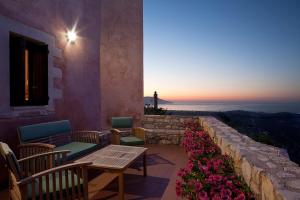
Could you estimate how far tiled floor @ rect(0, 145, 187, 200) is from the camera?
304cm

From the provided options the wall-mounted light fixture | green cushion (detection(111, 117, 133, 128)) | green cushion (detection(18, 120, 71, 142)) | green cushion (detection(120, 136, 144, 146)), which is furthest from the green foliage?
green cushion (detection(18, 120, 71, 142))

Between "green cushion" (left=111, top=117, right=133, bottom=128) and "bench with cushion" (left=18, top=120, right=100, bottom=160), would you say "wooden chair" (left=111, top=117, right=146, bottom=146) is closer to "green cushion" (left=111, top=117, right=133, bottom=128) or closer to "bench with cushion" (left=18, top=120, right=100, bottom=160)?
"green cushion" (left=111, top=117, right=133, bottom=128)

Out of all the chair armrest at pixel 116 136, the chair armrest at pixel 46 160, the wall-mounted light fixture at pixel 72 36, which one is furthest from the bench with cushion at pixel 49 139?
the wall-mounted light fixture at pixel 72 36

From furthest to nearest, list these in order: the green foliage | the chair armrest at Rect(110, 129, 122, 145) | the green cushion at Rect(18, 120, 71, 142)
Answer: the green foliage
the chair armrest at Rect(110, 129, 122, 145)
the green cushion at Rect(18, 120, 71, 142)

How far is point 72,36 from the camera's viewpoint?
4.92 meters

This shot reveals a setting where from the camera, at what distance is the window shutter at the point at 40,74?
4094 mm

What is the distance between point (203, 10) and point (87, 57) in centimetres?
474

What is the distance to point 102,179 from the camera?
142 inches

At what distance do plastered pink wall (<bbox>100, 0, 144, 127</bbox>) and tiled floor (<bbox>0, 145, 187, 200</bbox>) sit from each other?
9.37 feet

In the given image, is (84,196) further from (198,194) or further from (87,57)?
(87,57)

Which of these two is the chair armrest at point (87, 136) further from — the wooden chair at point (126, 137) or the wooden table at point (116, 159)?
the wooden table at point (116, 159)

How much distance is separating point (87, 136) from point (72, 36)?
2.28 metres

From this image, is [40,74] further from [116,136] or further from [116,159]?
[116,159]

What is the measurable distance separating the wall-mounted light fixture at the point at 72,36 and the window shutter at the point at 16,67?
4.62 ft
